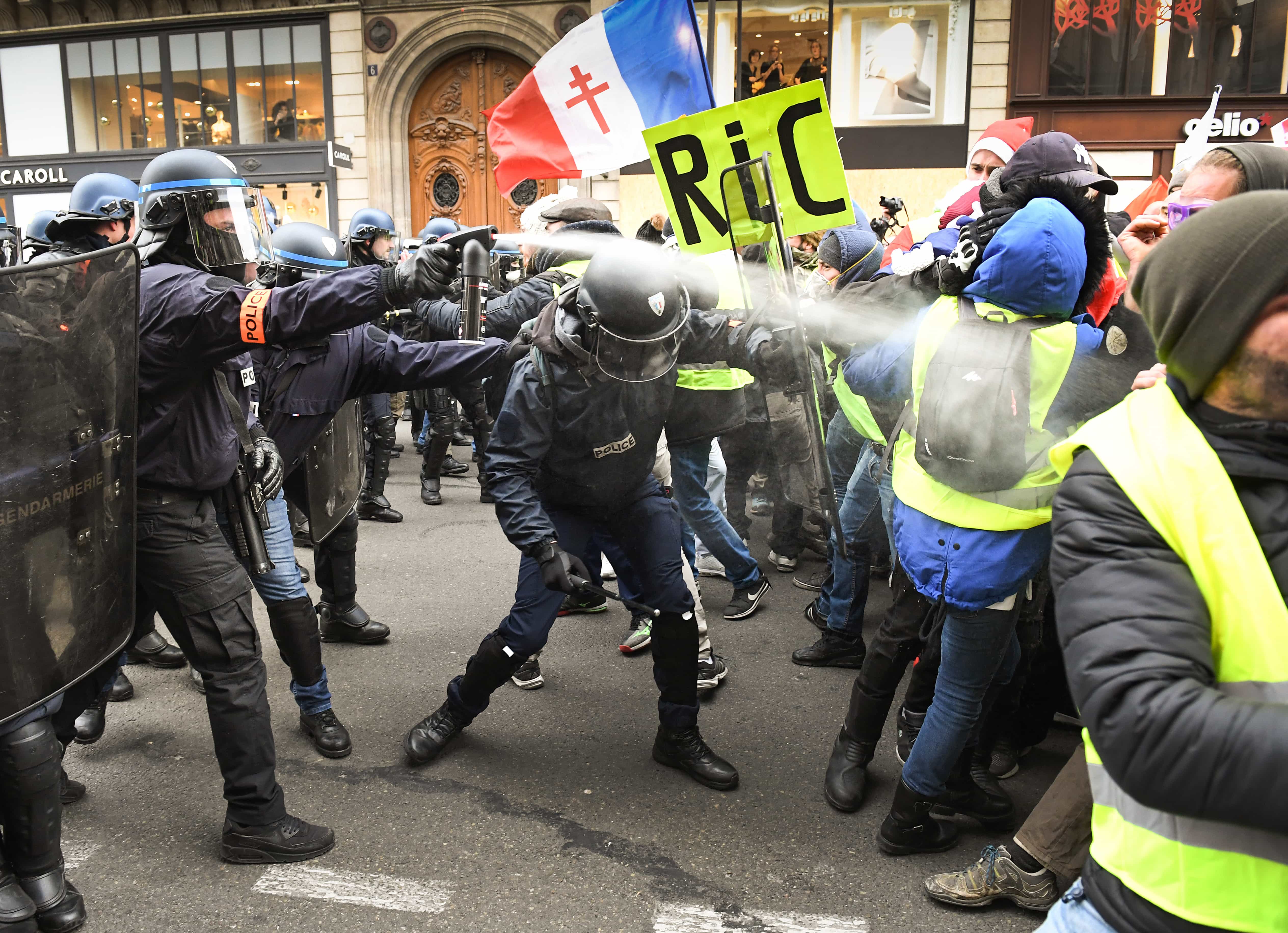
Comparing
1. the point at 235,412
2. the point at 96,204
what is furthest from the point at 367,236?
the point at 235,412

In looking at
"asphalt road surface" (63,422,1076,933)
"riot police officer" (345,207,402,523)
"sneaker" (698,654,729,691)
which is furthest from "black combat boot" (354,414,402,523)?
"sneaker" (698,654,729,691)

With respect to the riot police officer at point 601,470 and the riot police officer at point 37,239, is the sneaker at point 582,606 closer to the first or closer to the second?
the riot police officer at point 601,470

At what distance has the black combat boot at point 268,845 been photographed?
2.92 meters

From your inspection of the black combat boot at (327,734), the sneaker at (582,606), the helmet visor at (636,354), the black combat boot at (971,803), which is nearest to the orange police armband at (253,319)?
the helmet visor at (636,354)

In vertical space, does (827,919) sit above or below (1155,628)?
below

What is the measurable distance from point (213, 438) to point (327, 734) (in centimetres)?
128

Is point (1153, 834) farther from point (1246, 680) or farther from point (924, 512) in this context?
point (924, 512)

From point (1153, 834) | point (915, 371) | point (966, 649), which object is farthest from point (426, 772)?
point (1153, 834)

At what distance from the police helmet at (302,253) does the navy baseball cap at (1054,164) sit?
2737 millimetres

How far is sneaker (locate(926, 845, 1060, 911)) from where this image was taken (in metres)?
2.62

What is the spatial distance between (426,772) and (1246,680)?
114 inches

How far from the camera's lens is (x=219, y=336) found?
2732 mm

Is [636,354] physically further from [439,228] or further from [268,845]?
[439,228]

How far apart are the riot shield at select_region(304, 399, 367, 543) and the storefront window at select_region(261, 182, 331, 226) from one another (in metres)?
12.8
